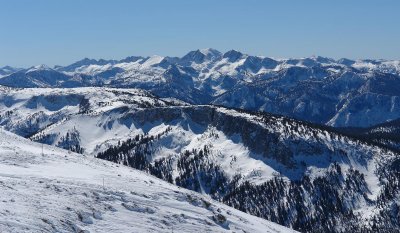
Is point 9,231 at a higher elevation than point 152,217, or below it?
higher

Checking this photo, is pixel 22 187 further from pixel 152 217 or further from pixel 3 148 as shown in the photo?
pixel 3 148

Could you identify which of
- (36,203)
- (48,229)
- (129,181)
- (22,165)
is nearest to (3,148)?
(22,165)

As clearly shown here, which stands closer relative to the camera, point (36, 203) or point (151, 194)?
point (36, 203)

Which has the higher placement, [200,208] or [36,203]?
[36,203]

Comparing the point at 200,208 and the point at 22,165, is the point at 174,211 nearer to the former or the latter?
the point at 200,208

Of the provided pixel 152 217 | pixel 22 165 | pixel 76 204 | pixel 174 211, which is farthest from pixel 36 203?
pixel 22 165

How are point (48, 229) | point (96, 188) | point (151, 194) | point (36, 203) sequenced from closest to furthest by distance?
point (48, 229) < point (36, 203) < point (96, 188) < point (151, 194)

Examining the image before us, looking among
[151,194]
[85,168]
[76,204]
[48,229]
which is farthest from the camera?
[85,168]
